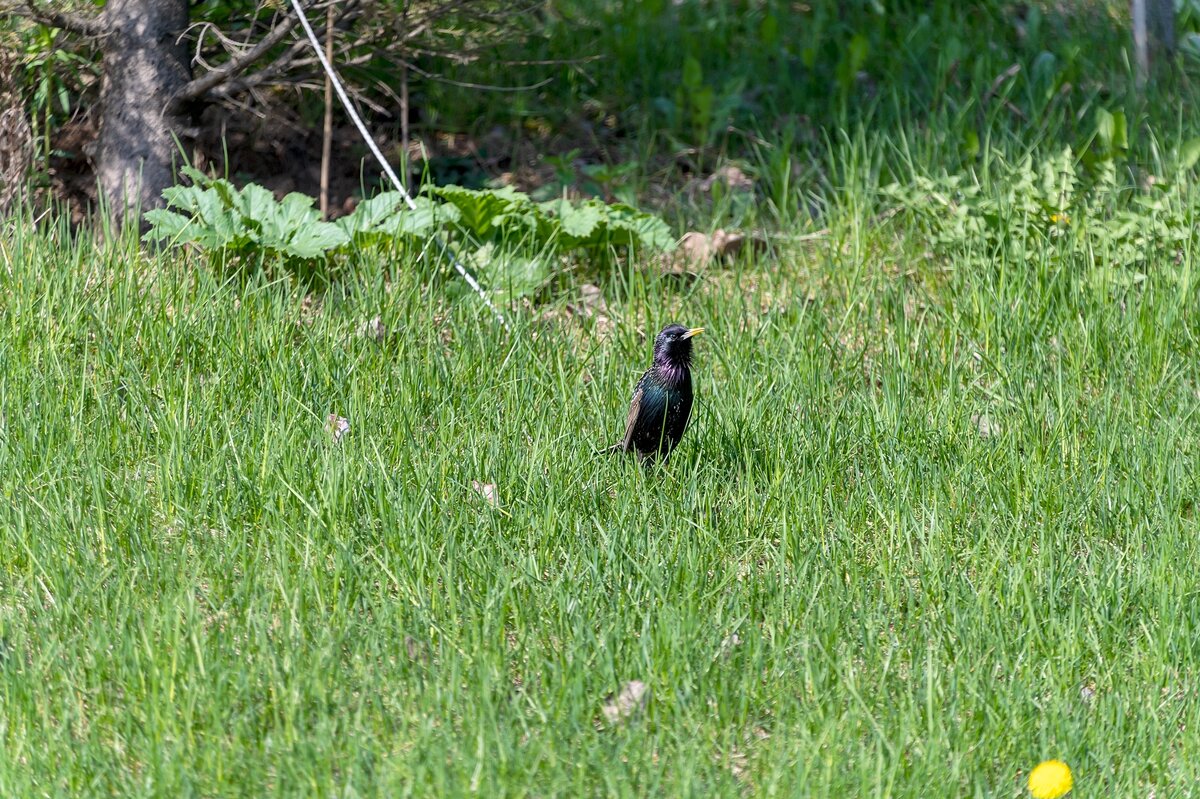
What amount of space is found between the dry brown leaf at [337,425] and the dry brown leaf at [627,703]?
1461 millimetres

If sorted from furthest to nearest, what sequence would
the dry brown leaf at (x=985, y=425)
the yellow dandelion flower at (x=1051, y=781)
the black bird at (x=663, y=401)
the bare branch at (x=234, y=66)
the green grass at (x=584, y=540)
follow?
the bare branch at (x=234, y=66) → the dry brown leaf at (x=985, y=425) → the black bird at (x=663, y=401) → the green grass at (x=584, y=540) → the yellow dandelion flower at (x=1051, y=781)

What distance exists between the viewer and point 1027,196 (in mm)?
5418

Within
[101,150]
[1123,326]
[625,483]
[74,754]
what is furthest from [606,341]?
[74,754]

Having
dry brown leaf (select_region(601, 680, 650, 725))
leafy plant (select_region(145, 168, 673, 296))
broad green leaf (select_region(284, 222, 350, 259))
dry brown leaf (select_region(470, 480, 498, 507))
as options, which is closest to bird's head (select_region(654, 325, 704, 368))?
dry brown leaf (select_region(470, 480, 498, 507))

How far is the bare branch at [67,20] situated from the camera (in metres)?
5.00

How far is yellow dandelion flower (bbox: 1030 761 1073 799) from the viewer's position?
2.59 meters

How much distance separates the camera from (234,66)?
5.27 metres

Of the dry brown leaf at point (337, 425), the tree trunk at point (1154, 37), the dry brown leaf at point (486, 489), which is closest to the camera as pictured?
the dry brown leaf at point (486, 489)

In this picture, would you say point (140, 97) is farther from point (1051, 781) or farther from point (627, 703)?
point (1051, 781)

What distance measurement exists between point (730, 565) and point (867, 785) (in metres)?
0.98

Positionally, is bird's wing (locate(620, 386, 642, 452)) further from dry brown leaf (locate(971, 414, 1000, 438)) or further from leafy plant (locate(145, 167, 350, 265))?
leafy plant (locate(145, 167, 350, 265))

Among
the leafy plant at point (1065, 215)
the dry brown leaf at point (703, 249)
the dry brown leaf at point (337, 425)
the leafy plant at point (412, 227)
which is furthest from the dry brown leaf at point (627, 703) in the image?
the leafy plant at point (1065, 215)

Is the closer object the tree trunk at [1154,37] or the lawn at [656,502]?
the lawn at [656,502]

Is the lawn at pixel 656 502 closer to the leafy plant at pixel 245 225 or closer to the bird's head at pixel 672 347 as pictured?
the leafy plant at pixel 245 225
